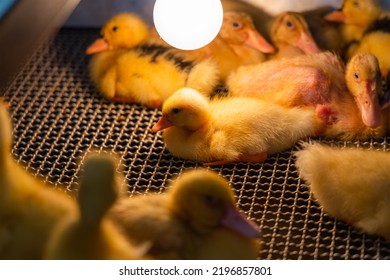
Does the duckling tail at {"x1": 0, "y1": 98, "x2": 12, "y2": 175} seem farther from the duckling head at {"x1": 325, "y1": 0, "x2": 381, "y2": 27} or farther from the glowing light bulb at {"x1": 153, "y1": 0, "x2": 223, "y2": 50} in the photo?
the duckling head at {"x1": 325, "y1": 0, "x2": 381, "y2": 27}

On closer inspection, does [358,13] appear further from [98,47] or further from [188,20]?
[98,47]

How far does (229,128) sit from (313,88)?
0.32 m

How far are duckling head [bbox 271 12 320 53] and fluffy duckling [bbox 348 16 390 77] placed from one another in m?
0.14

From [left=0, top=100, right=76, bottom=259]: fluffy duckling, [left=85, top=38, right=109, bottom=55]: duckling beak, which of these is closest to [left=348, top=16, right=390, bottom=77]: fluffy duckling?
[left=85, top=38, right=109, bottom=55]: duckling beak

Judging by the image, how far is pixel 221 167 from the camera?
2.09m

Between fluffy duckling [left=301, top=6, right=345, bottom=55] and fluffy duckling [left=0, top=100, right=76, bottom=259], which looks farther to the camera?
fluffy duckling [left=301, top=6, right=345, bottom=55]

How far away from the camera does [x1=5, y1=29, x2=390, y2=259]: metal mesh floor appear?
178cm

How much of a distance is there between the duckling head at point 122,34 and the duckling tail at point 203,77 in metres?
0.27

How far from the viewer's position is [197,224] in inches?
59.6

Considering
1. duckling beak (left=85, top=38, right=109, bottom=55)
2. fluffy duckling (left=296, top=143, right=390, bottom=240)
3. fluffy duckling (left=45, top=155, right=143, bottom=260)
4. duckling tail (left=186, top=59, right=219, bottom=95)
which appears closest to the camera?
fluffy duckling (left=45, top=155, right=143, bottom=260)

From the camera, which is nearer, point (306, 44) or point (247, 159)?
point (247, 159)

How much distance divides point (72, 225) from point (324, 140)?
3.51 feet

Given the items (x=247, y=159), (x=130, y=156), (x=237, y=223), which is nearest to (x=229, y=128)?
(x=247, y=159)

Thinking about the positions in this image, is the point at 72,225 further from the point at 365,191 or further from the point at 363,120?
the point at 363,120
